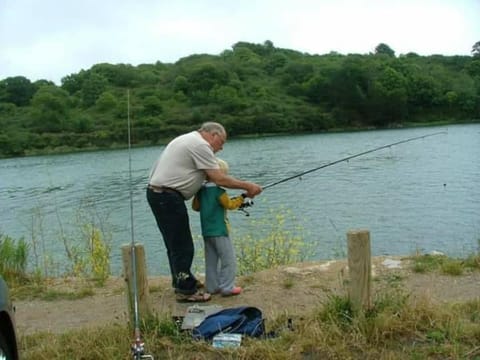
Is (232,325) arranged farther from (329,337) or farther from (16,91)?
(16,91)

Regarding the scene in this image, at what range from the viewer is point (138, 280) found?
5.13 metres

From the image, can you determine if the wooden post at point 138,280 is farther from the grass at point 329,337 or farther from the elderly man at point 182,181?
the elderly man at point 182,181

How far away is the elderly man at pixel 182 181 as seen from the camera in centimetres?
595

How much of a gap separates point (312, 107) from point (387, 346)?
275 ft

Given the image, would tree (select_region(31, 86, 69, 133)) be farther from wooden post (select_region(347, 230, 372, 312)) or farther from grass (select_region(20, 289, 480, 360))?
wooden post (select_region(347, 230, 372, 312))

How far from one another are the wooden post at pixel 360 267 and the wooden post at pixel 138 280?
63.1 inches

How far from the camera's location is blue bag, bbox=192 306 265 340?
485 centimetres

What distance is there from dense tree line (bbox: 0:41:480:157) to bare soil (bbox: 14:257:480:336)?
52.9 metres

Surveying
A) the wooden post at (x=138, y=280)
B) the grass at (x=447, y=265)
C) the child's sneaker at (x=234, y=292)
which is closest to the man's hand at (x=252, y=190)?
the child's sneaker at (x=234, y=292)

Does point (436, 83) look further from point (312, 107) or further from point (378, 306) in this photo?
point (378, 306)

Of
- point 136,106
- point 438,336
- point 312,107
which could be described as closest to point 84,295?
point 438,336

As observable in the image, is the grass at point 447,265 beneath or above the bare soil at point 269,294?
above

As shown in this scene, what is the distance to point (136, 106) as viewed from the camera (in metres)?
71.4

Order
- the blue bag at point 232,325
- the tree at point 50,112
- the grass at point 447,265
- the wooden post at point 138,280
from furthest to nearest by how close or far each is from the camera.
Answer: the tree at point 50,112 → the grass at point 447,265 → the wooden post at point 138,280 → the blue bag at point 232,325
